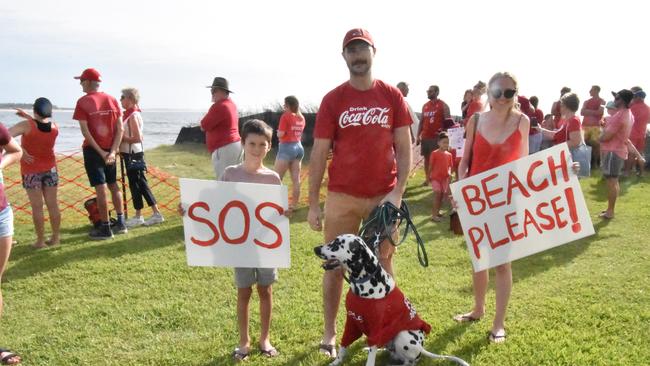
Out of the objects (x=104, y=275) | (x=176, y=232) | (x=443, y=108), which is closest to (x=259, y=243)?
(x=104, y=275)

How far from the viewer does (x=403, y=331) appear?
3311 mm

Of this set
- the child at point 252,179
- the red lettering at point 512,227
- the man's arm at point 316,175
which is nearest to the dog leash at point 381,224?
the man's arm at point 316,175

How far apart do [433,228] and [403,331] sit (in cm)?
442

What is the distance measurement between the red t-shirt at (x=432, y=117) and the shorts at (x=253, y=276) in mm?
6986

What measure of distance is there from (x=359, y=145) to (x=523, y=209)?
4.67 ft

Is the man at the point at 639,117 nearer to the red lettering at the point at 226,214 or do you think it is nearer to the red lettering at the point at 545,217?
the red lettering at the point at 545,217

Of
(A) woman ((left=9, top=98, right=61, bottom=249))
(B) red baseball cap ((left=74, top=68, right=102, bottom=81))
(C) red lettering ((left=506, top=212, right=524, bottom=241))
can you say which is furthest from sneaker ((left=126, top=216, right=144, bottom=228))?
(C) red lettering ((left=506, top=212, right=524, bottom=241))

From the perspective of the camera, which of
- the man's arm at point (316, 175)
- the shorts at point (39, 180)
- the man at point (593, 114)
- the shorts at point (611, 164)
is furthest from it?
the man at point (593, 114)

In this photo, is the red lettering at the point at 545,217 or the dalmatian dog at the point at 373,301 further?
the red lettering at the point at 545,217

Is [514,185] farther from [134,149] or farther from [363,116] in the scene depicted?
[134,149]

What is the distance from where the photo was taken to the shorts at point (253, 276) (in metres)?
3.66

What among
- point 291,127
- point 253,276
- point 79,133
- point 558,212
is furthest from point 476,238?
point 79,133

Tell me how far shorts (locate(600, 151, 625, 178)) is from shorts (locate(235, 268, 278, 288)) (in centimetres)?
603

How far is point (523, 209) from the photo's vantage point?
12.5ft
